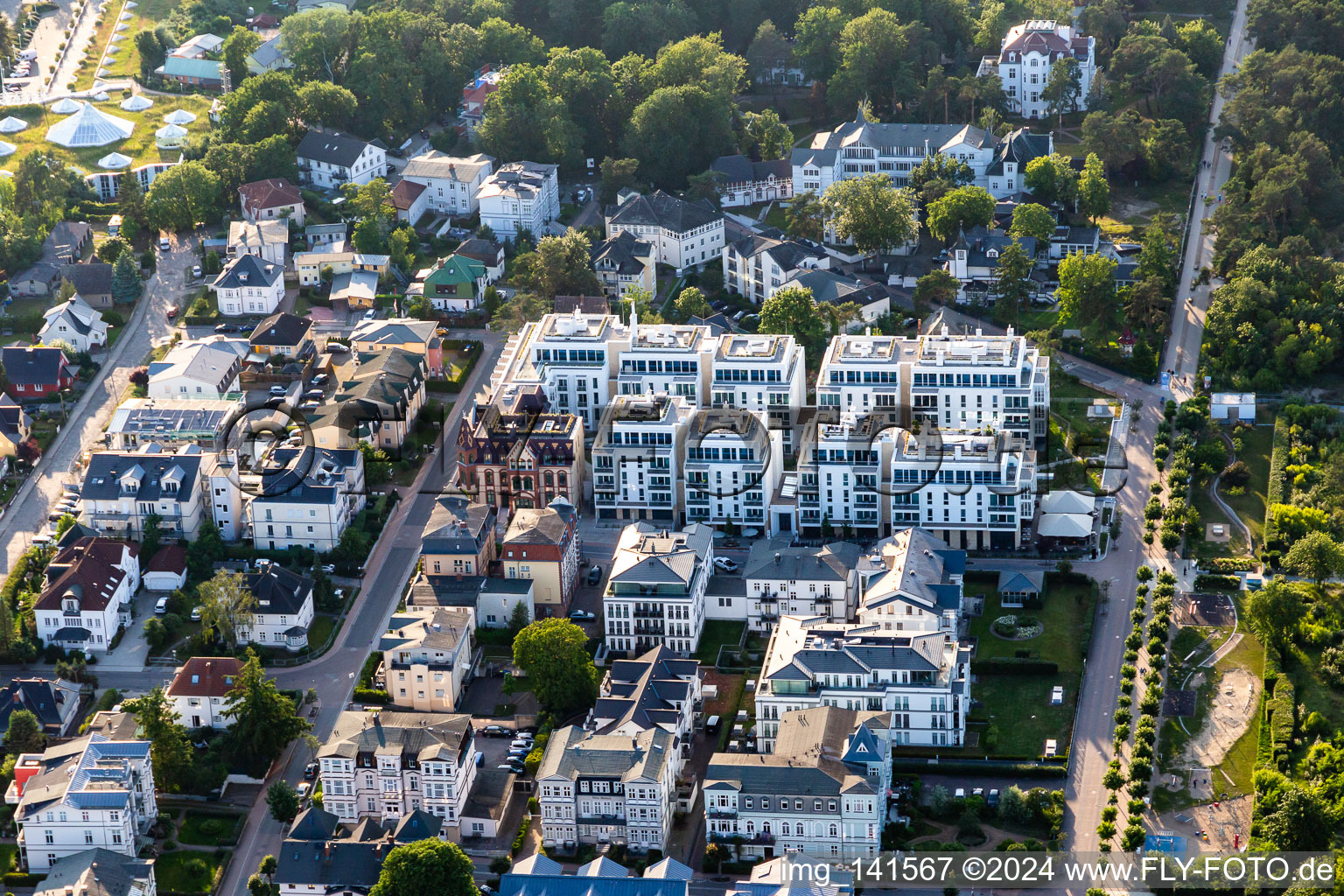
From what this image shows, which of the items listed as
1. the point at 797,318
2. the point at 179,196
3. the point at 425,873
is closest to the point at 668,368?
the point at 797,318

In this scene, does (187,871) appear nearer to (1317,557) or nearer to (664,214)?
(1317,557)

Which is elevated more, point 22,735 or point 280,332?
point 280,332

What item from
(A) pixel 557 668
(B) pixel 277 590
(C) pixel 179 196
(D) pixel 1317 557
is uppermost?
(C) pixel 179 196

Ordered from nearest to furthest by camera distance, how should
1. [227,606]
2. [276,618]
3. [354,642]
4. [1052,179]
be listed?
[227,606] < [276,618] < [354,642] < [1052,179]

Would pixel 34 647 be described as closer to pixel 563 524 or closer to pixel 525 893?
pixel 563 524

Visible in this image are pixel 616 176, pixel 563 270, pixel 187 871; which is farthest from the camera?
pixel 616 176

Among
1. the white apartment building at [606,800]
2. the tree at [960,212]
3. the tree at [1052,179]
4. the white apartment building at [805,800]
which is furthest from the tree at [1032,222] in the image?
the white apartment building at [606,800]

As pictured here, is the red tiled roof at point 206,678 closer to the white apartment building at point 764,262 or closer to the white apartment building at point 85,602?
the white apartment building at point 85,602
